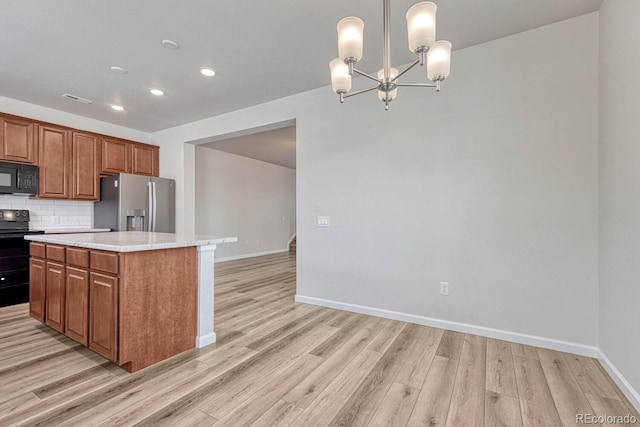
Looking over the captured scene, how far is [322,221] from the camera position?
356 cm

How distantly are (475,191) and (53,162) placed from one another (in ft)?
17.2

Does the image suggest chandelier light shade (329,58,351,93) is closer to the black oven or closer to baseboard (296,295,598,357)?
baseboard (296,295,598,357)

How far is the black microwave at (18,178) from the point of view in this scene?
3.61m

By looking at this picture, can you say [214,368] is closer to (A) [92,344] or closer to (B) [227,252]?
(A) [92,344]

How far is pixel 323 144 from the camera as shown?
3.55 metres

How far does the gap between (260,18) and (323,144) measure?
1.49 metres

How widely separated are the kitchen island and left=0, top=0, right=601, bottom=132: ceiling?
174 centimetres

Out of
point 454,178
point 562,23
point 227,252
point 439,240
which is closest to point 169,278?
point 439,240

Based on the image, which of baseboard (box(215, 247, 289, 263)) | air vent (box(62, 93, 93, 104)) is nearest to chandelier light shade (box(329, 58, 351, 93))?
air vent (box(62, 93, 93, 104))

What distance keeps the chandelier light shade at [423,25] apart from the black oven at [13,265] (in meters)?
4.72

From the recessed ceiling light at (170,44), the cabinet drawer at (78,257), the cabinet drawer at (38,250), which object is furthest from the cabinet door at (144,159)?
the cabinet drawer at (78,257)

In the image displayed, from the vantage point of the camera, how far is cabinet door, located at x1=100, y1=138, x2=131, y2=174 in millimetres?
4574

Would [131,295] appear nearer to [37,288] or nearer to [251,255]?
[37,288]

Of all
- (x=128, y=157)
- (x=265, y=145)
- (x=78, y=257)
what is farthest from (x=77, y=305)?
(x=265, y=145)
